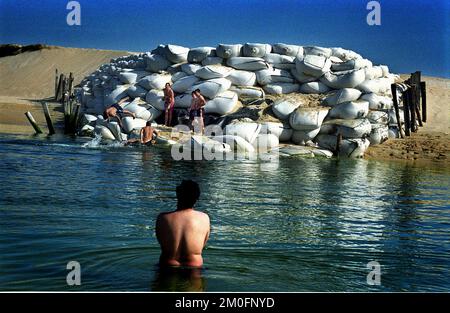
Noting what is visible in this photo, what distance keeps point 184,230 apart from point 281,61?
11.6 meters

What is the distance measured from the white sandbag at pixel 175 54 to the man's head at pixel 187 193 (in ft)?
40.7

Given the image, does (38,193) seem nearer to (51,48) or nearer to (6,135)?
(6,135)

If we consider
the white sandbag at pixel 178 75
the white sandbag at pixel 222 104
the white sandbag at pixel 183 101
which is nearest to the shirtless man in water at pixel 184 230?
the white sandbag at pixel 222 104

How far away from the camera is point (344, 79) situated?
14430mm

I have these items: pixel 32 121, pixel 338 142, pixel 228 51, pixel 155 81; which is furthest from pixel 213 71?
pixel 32 121

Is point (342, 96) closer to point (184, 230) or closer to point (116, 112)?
point (116, 112)

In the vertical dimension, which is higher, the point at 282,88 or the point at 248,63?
the point at 248,63

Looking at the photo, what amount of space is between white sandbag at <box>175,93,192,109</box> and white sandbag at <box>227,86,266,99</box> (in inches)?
39.6

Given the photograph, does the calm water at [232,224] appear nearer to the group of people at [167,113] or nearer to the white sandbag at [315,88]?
the group of people at [167,113]

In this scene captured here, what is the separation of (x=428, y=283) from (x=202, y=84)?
10.5 meters

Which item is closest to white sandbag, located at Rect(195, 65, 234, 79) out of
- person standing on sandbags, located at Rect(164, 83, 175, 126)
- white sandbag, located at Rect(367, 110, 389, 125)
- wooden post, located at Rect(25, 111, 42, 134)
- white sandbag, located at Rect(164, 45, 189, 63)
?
person standing on sandbags, located at Rect(164, 83, 175, 126)

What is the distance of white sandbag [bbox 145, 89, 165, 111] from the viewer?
49.2 feet

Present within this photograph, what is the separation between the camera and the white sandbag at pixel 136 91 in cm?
1555
